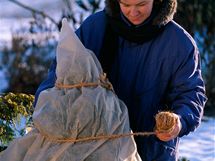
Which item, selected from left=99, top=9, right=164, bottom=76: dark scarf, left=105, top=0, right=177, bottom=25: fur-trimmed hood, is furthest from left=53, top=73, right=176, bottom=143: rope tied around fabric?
left=105, top=0, right=177, bottom=25: fur-trimmed hood

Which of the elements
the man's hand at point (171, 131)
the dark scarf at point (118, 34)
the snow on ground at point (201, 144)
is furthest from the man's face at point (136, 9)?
the snow on ground at point (201, 144)

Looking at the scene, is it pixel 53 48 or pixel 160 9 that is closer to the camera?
pixel 160 9

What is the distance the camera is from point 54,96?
3336 millimetres

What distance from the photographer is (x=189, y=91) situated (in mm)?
3549

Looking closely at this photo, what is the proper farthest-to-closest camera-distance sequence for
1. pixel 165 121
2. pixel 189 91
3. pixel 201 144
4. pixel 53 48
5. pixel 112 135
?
1. pixel 53 48
2. pixel 201 144
3. pixel 189 91
4. pixel 112 135
5. pixel 165 121

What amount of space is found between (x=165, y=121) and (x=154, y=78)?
0.53 m

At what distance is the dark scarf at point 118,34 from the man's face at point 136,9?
0.12ft

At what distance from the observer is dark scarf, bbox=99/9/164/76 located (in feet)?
11.7

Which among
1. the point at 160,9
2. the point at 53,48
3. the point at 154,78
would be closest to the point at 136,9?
the point at 160,9

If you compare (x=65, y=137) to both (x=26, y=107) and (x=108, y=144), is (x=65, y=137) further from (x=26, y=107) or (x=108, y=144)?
(x=26, y=107)

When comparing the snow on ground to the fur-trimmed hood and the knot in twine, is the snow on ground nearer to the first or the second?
the fur-trimmed hood

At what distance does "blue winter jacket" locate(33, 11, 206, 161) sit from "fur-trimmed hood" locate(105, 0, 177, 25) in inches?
2.2

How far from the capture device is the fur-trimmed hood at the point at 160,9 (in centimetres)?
357

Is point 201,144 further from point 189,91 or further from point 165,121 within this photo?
point 165,121
